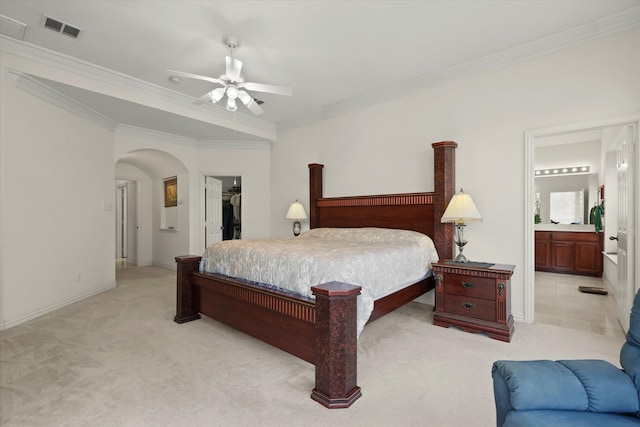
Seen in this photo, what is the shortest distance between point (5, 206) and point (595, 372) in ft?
16.0

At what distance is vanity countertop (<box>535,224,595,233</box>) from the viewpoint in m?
5.72

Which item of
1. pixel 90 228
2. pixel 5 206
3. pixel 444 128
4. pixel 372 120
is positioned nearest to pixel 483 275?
pixel 444 128

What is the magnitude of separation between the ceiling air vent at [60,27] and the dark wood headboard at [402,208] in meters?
3.22

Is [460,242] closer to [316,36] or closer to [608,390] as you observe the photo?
[608,390]

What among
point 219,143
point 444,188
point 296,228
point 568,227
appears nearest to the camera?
point 444,188

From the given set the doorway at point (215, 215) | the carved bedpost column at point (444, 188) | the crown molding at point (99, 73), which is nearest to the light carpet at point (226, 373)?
the carved bedpost column at point (444, 188)

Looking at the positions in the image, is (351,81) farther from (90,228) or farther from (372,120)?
(90,228)

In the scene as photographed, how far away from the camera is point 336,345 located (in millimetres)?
1898

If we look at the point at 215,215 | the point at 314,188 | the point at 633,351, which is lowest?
the point at 633,351

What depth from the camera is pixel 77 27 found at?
289 centimetres

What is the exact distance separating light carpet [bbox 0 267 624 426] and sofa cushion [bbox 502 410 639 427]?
0.79 meters

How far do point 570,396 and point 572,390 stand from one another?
0.02 m

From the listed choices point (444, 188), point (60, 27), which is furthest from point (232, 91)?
point (444, 188)

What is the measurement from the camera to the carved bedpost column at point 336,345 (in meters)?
1.89
